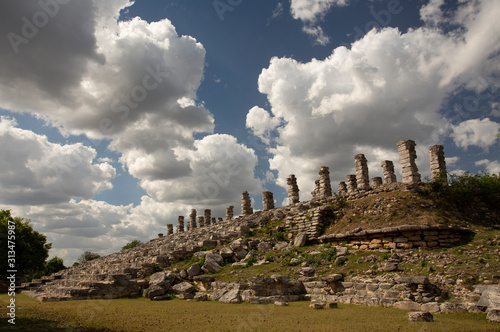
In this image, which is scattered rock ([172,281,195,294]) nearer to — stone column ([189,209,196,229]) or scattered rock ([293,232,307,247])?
scattered rock ([293,232,307,247])

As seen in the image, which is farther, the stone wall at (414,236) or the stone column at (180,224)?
the stone column at (180,224)

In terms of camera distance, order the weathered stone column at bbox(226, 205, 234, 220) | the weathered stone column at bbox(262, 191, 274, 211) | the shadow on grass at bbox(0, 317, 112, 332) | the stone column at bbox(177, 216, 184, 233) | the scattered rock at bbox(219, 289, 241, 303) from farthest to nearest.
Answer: the stone column at bbox(177, 216, 184, 233), the weathered stone column at bbox(226, 205, 234, 220), the weathered stone column at bbox(262, 191, 274, 211), the scattered rock at bbox(219, 289, 241, 303), the shadow on grass at bbox(0, 317, 112, 332)

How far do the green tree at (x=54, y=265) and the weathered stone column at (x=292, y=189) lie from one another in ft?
122

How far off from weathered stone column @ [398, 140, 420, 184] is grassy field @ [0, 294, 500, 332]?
1145cm

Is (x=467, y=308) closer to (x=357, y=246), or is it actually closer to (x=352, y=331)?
(x=352, y=331)

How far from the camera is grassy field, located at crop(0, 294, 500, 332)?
7922 mm

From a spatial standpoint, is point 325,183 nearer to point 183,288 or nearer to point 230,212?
point 183,288

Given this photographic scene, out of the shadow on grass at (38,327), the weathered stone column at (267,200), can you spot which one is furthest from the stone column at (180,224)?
the shadow on grass at (38,327)

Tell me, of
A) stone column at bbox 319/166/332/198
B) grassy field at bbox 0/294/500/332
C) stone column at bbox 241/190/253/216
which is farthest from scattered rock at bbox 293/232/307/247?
stone column at bbox 241/190/253/216

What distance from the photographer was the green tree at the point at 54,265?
45.3 metres

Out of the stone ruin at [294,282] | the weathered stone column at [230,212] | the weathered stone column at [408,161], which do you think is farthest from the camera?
the weathered stone column at [230,212]

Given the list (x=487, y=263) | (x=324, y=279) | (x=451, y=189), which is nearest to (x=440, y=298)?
(x=487, y=263)

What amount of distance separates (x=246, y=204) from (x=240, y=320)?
2698 centimetres

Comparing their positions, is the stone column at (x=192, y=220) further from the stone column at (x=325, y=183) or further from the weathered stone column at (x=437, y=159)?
the weathered stone column at (x=437, y=159)
